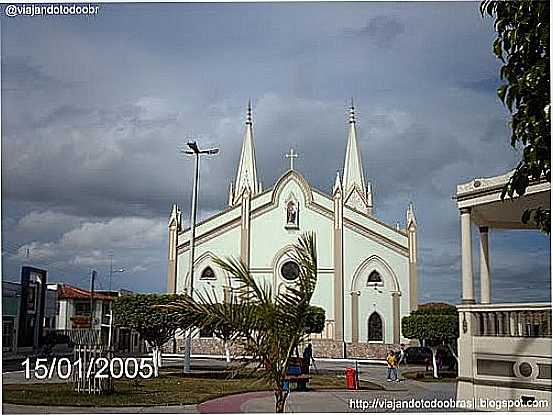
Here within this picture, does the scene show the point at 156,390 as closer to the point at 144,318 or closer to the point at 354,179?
the point at 144,318

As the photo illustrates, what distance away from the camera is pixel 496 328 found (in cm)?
638

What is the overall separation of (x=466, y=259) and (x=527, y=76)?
97.9 inches

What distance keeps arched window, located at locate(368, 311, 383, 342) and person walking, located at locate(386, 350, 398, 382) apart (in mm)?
171

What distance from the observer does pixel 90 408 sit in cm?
588

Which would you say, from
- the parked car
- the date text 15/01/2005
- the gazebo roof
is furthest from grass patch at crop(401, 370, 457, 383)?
the date text 15/01/2005

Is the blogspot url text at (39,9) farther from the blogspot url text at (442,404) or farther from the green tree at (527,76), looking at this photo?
the blogspot url text at (442,404)

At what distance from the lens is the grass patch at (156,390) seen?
5.61 metres

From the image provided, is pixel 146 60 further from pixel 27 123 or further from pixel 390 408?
pixel 390 408

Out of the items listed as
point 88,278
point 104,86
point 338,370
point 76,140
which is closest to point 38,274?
point 88,278

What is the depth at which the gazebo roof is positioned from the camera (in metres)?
6.16

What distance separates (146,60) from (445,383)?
10.9ft

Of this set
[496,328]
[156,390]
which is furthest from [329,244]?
[156,390]

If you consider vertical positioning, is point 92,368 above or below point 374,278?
below

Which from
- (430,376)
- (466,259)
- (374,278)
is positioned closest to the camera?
(430,376)
